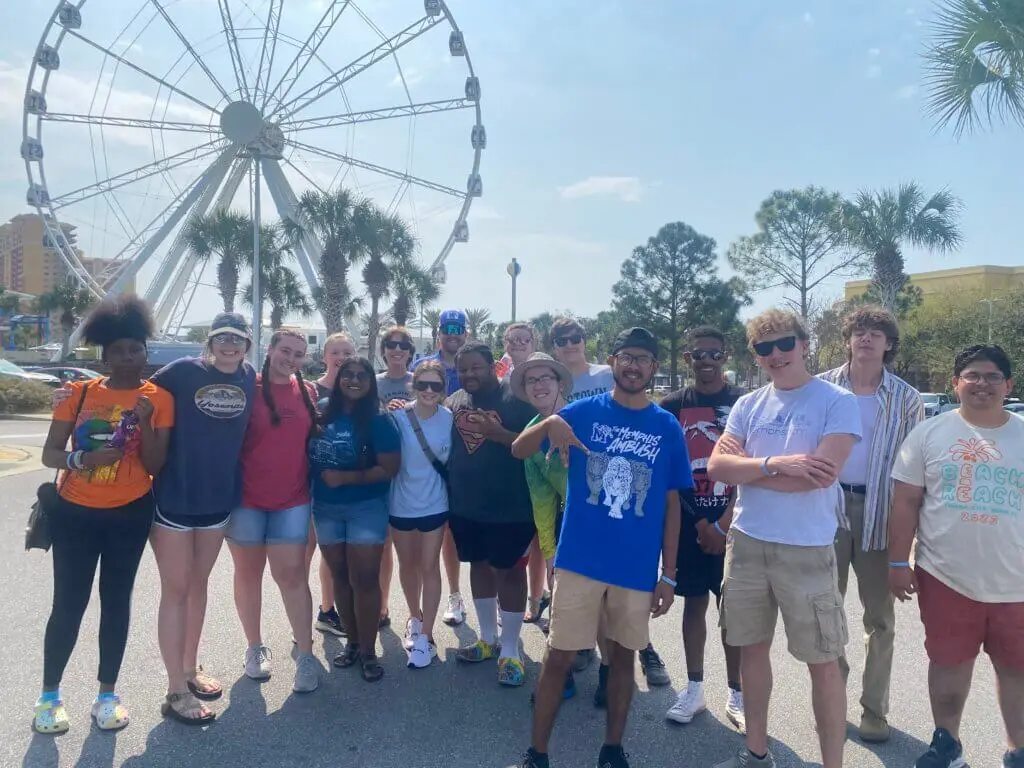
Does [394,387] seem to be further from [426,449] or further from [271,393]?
[271,393]

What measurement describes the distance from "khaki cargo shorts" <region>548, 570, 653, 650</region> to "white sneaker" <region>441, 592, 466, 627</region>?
76.8 inches

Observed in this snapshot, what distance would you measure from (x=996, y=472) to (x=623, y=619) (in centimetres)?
159

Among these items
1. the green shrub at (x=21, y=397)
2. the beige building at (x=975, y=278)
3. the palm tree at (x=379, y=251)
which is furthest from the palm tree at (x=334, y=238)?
the beige building at (x=975, y=278)

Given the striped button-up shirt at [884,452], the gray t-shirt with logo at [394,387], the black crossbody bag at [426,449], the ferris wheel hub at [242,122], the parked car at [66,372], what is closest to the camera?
the striped button-up shirt at [884,452]

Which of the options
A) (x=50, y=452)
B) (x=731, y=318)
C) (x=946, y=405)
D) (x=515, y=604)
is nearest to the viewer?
(x=50, y=452)

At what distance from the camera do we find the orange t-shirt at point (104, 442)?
3.30 m

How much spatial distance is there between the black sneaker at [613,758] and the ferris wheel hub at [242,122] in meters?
28.0

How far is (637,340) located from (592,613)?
3.82 feet

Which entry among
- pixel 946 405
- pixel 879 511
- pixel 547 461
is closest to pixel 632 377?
pixel 547 461

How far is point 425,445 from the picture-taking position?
162 inches

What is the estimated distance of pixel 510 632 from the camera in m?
3.92

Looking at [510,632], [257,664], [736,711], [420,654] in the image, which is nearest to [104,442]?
[257,664]

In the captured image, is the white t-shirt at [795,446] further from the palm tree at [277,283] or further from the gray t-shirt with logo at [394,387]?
the palm tree at [277,283]

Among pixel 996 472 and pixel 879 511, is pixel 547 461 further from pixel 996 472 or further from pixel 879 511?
pixel 996 472
